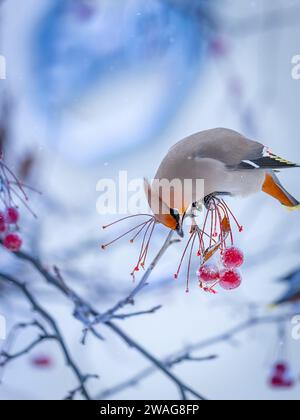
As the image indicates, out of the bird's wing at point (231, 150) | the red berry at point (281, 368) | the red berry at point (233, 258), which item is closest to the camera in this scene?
the red berry at point (233, 258)

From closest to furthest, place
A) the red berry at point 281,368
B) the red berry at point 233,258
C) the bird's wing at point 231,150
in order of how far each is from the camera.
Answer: the red berry at point 233,258, the bird's wing at point 231,150, the red berry at point 281,368

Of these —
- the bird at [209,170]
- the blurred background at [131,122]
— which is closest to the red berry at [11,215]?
the blurred background at [131,122]

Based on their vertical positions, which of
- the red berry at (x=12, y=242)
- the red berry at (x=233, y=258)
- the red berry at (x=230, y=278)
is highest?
the red berry at (x=12, y=242)

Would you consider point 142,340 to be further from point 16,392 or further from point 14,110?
point 14,110

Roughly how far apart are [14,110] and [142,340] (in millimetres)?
847

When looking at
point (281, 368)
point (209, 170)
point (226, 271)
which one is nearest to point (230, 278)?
point (226, 271)

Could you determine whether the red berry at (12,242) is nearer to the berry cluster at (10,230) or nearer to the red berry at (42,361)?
the berry cluster at (10,230)

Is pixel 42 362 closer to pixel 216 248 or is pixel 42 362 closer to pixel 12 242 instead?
pixel 12 242

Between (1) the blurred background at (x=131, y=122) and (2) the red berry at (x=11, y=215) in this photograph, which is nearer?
(2) the red berry at (x=11, y=215)

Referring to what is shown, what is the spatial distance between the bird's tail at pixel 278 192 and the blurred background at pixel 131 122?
0.04 meters

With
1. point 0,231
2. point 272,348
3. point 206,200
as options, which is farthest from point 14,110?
point 272,348

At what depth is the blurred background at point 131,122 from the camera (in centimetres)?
166

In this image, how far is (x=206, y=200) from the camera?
154 centimetres

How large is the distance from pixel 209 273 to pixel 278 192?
15.8 inches
